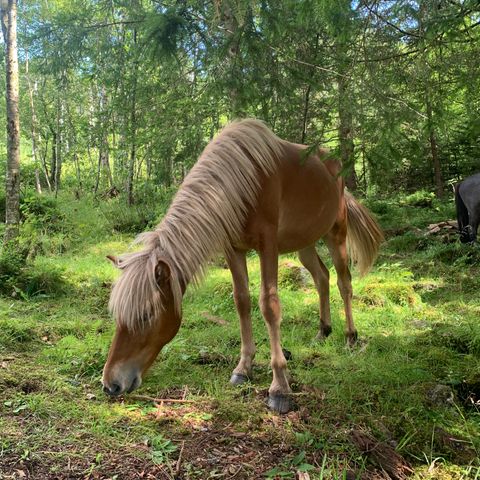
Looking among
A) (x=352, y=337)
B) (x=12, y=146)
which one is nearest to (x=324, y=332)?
(x=352, y=337)

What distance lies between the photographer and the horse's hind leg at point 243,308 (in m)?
3.53

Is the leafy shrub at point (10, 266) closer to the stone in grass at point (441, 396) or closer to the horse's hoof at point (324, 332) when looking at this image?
the horse's hoof at point (324, 332)

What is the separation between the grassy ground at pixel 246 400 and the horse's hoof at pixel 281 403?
0.07m

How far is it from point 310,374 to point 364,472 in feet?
3.81

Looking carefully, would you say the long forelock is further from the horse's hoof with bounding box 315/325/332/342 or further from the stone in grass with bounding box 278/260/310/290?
the stone in grass with bounding box 278/260/310/290

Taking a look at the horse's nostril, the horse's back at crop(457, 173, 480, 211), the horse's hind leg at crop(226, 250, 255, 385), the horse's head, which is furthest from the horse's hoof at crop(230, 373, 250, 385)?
the horse's back at crop(457, 173, 480, 211)

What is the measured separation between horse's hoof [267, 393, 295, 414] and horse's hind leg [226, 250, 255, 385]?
1.45 ft

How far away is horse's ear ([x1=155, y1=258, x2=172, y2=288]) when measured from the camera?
8.66 feet

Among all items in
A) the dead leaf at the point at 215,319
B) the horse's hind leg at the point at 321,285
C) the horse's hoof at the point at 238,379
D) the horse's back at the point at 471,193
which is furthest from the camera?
the horse's back at the point at 471,193

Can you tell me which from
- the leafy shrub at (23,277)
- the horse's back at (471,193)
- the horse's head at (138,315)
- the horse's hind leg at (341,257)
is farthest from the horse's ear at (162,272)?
the horse's back at (471,193)

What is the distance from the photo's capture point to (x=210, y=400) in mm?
3125

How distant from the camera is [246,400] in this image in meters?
3.20

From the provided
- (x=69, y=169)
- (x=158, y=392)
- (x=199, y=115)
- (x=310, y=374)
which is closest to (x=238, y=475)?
(x=158, y=392)

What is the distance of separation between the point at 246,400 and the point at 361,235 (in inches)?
108
